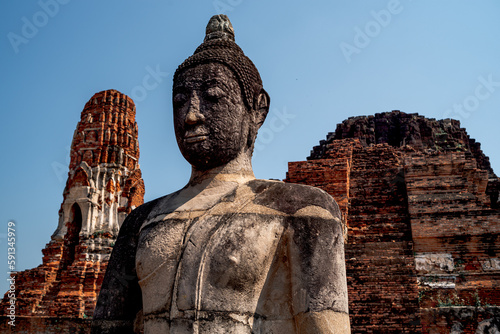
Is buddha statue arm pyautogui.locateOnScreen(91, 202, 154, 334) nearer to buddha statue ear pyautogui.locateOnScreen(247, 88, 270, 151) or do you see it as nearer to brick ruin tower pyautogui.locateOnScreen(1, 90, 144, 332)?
buddha statue ear pyautogui.locateOnScreen(247, 88, 270, 151)

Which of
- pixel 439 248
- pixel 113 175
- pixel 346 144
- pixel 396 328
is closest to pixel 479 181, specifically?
pixel 346 144

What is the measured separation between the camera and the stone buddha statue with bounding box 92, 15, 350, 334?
305 centimetres

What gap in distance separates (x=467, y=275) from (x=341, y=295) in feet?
28.8

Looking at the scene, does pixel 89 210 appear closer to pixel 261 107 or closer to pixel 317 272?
pixel 261 107

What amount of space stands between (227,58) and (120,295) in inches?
66.2

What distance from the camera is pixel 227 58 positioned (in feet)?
12.3

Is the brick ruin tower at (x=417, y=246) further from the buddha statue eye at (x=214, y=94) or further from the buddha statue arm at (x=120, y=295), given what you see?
the buddha statue eye at (x=214, y=94)

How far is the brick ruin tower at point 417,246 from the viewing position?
9.81m

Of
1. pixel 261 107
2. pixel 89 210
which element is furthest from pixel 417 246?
pixel 89 210

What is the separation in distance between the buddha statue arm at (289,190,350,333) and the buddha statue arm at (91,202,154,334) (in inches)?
43.1

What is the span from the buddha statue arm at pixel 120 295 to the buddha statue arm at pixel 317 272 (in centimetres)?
110

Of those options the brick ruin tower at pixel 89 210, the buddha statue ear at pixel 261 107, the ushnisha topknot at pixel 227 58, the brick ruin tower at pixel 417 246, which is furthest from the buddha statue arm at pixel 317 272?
the brick ruin tower at pixel 89 210

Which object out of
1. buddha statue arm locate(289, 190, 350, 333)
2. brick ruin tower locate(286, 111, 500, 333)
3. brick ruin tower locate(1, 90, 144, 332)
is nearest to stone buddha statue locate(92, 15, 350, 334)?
buddha statue arm locate(289, 190, 350, 333)

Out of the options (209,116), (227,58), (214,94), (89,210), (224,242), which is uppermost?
(89,210)
